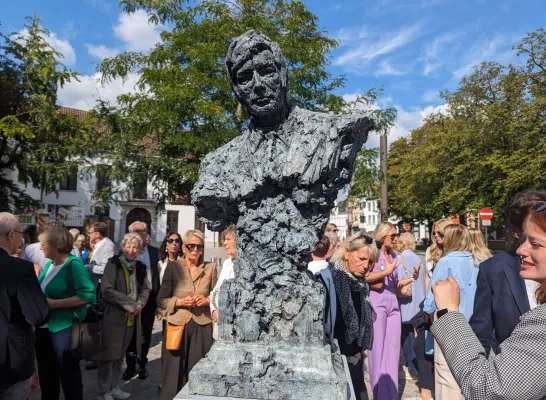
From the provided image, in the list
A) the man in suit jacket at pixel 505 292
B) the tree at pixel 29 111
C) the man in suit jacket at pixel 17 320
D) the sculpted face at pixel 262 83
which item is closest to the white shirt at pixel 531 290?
the man in suit jacket at pixel 505 292

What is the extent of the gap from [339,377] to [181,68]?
8.88 m

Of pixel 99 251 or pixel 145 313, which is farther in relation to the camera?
pixel 99 251

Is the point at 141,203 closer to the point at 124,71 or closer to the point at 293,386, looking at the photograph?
the point at 124,71

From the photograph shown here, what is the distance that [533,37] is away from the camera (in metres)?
21.2

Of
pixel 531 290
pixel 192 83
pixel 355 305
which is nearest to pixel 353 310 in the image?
pixel 355 305

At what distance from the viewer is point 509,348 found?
5.06ft

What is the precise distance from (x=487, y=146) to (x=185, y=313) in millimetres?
22794

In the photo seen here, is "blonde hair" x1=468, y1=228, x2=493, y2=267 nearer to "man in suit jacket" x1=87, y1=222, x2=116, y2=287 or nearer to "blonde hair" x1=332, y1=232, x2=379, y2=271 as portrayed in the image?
"blonde hair" x1=332, y1=232, x2=379, y2=271

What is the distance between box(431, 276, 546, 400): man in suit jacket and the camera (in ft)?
4.79

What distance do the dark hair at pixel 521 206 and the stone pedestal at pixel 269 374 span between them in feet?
5.59

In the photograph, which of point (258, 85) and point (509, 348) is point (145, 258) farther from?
point (509, 348)

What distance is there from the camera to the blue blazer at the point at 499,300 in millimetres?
2695

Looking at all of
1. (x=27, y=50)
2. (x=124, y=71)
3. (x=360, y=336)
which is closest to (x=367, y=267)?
(x=360, y=336)

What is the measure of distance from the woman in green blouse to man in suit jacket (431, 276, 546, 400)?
3.46 meters
